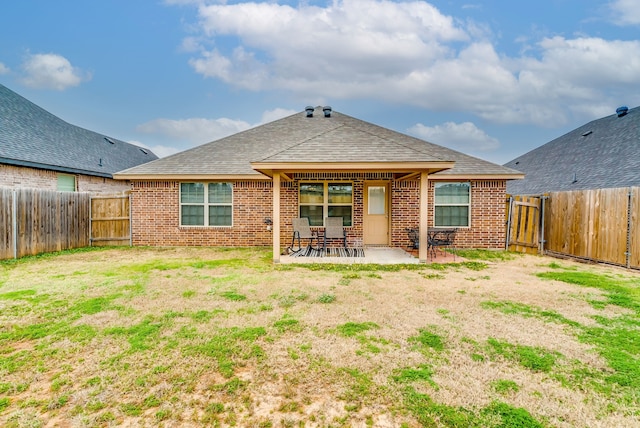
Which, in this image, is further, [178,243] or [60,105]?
[60,105]

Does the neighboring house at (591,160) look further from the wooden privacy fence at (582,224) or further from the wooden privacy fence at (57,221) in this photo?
the wooden privacy fence at (57,221)

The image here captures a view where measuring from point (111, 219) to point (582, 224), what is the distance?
1537 cm

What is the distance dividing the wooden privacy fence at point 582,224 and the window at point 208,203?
10052 millimetres

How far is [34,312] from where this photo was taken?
4449 millimetres

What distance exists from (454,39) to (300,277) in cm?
1519

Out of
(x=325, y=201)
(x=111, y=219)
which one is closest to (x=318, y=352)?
(x=325, y=201)

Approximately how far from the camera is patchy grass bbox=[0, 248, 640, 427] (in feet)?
7.75

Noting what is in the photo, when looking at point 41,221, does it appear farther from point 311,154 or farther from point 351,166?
point 351,166

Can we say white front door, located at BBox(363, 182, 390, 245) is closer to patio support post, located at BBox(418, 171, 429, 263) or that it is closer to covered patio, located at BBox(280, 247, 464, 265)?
covered patio, located at BBox(280, 247, 464, 265)

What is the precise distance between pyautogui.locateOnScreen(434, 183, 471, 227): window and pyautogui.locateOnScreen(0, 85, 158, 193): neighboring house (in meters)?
15.0

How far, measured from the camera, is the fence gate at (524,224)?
10250mm

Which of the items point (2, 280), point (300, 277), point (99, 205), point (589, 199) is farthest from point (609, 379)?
point (99, 205)

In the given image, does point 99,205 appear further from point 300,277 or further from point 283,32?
point 283,32

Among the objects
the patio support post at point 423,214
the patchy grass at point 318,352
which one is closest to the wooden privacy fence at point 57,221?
the patchy grass at point 318,352
